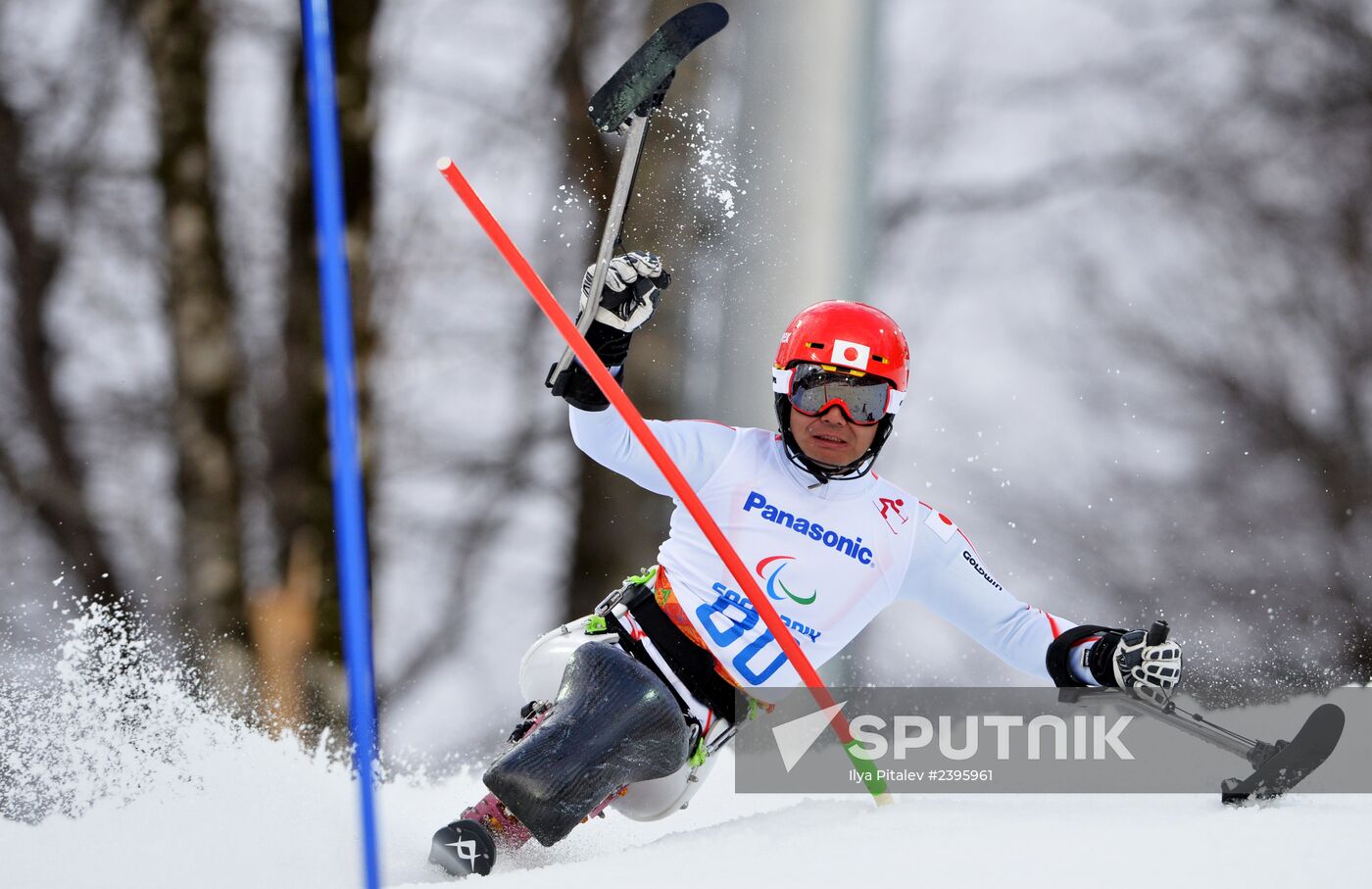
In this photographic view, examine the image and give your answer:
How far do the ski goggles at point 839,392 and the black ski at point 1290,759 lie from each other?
3.24ft

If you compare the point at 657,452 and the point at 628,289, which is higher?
the point at 628,289

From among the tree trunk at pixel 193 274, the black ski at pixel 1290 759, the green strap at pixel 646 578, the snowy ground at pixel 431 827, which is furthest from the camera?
the tree trunk at pixel 193 274

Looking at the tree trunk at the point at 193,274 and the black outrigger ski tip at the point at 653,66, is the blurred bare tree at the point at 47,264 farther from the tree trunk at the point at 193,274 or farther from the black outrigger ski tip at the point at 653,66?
the black outrigger ski tip at the point at 653,66

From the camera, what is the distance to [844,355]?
2600 mm

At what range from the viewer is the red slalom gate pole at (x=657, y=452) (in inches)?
94.4

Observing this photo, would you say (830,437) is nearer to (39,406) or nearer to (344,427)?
(344,427)

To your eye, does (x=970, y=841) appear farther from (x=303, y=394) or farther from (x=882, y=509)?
(x=303, y=394)

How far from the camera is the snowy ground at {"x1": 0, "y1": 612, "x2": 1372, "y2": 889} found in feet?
6.08

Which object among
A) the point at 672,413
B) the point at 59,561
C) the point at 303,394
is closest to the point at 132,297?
the point at 303,394

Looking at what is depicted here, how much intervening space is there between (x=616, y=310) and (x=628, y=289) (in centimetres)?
5
